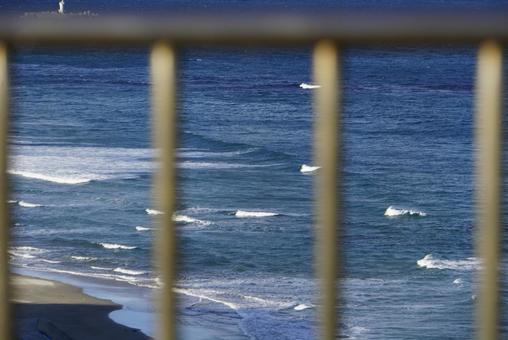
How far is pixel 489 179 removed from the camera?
4.94 ft

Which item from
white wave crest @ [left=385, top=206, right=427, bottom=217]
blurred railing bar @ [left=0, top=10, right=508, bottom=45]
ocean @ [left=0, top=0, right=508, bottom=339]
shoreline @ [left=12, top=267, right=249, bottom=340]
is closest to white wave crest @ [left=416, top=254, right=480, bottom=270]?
ocean @ [left=0, top=0, right=508, bottom=339]

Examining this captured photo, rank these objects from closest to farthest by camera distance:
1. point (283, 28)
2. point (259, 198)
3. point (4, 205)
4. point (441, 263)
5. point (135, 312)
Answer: point (283, 28), point (4, 205), point (135, 312), point (441, 263), point (259, 198)

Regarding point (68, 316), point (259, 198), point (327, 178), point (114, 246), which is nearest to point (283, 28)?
point (327, 178)

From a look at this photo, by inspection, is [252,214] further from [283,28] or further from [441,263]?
[283,28]

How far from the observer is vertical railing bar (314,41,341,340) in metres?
1.49

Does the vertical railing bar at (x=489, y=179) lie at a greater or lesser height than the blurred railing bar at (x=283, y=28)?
lesser

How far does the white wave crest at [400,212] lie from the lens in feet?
97.9

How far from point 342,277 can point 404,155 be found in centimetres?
3683

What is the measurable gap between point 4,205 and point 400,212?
2890cm

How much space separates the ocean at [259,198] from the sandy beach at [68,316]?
16.7 inches

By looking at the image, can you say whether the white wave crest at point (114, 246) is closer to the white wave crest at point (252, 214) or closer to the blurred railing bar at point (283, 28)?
the white wave crest at point (252, 214)

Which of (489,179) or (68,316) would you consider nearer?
(489,179)

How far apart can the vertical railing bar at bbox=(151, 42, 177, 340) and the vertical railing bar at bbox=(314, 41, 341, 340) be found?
0.19 meters

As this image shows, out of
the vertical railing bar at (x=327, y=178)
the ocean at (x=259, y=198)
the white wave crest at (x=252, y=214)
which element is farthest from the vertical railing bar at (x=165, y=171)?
the white wave crest at (x=252, y=214)
